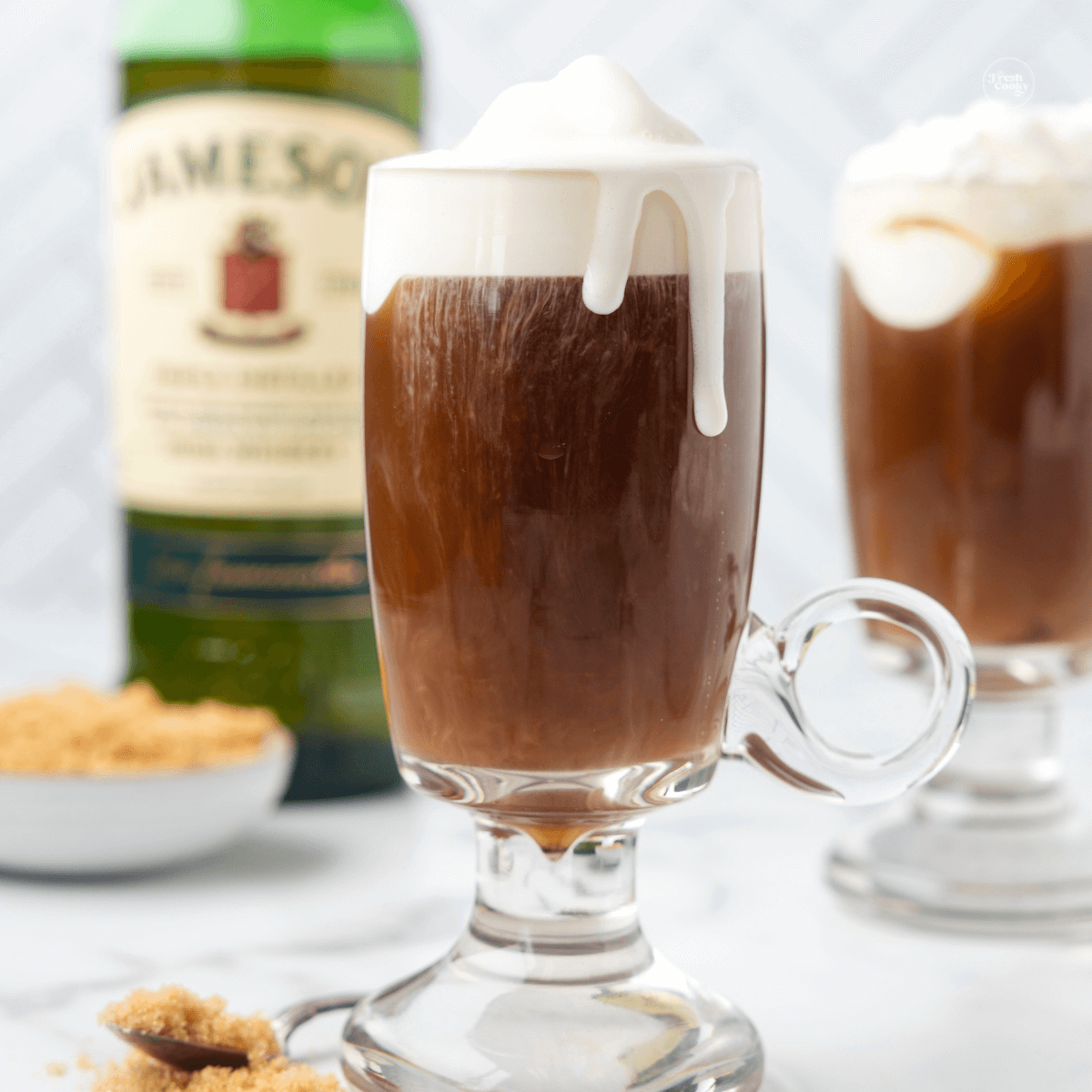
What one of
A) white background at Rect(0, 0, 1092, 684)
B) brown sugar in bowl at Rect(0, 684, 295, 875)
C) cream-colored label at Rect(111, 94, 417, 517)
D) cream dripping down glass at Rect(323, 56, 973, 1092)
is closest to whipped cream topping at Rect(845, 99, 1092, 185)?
cream dripping down glass at Rect(323, 56, 973, 1092)

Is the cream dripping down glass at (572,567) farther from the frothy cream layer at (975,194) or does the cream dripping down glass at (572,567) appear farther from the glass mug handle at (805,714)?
the frothy cream layer at (975,194)

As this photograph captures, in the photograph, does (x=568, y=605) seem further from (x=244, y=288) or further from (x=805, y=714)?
(x=244, y=288)

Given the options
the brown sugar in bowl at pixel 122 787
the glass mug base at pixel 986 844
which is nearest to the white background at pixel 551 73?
the brown sugar in bowl at pixel 122 787

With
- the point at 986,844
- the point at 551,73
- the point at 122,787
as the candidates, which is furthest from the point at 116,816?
the point at 551,73

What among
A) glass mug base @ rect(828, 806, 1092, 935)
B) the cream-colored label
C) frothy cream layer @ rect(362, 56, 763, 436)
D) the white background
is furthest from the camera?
the white background

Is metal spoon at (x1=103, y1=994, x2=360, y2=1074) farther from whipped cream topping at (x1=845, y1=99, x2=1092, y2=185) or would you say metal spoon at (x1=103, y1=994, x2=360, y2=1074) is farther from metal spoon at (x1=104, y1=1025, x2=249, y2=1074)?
whipped cream topping at (x1=845, y1=99, x2=1092, y2=185)
